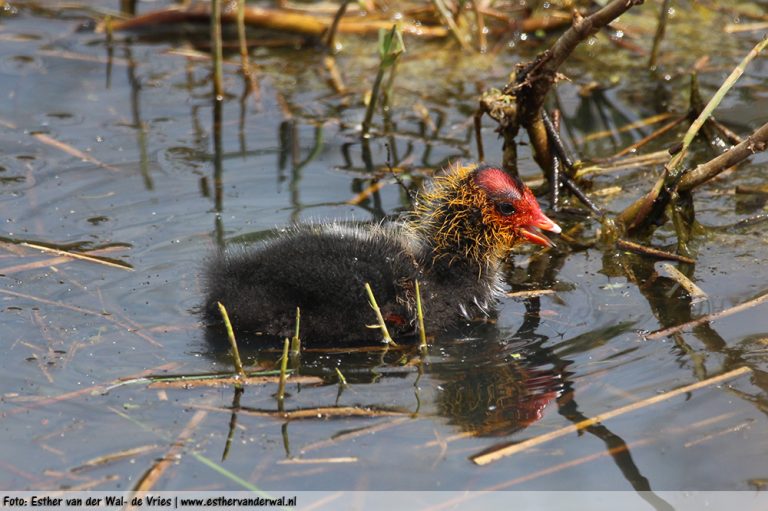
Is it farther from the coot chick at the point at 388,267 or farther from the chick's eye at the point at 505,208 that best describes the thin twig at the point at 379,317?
the chick's eye at the point at 505,208

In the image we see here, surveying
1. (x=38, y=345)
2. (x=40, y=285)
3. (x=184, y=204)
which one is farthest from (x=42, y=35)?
(x=38, y=345)

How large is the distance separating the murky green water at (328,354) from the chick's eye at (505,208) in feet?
1.31

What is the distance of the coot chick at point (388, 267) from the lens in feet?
14.3

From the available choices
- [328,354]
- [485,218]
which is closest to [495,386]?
→ [328,354]

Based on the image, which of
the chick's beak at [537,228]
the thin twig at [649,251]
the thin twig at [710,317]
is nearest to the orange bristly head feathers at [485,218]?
the chick's beak at [537,228]

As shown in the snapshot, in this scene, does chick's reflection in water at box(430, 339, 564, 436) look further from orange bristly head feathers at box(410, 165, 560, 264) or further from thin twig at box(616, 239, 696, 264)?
thin twig at box(616, 239, 696, 264)

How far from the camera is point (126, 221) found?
537cm

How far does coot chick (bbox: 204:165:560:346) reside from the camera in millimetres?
4355

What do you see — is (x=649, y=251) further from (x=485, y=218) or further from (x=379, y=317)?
(x=379, y=317)

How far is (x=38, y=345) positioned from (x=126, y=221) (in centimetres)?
126

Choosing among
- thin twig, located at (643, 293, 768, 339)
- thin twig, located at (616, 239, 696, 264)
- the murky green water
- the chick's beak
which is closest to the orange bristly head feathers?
the chick's beak

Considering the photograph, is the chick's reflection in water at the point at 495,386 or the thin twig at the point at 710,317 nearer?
the chick's reflection in water at the point at 495,386

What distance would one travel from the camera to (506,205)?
185 inches
